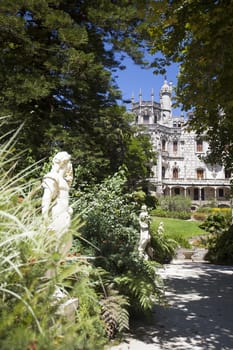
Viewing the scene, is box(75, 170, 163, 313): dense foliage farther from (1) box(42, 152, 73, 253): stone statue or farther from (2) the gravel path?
(1) box(42, 152, 73, 253): stone statue

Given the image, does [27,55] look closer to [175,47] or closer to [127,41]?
[127,41]

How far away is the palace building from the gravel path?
1776 inches

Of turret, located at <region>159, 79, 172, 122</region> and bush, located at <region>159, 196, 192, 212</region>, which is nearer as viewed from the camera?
bush, located at <region>159, 196, 192, 212</region>

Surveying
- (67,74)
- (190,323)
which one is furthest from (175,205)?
(190,323)

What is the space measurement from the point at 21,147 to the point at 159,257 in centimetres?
887

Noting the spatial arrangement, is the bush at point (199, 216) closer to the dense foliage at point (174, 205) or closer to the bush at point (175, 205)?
the dense foliage at point (174, 205)

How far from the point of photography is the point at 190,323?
5742 millimetres

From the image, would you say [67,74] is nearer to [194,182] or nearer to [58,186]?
[58,186]

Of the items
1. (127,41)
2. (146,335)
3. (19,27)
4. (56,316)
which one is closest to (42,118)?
(19,27)

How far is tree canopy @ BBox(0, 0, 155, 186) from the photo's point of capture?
832cm

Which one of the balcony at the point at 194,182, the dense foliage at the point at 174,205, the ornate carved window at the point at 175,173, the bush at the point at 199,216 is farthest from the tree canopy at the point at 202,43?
the ornate carved window at the point at 175,173

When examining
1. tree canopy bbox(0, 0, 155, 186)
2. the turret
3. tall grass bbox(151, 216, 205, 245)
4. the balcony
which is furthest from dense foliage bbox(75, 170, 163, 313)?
the turret

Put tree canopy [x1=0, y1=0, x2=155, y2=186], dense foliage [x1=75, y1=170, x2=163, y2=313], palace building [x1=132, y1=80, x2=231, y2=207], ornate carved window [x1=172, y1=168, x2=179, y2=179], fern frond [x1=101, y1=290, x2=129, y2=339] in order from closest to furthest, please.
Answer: fern frond [x1=101, y1=290, x2=129, y2=339] → dense foliage [x1=75, y1=170, x2=163, y2=313] → tree canopy [x1=0, y1=0, x2=155, y2=186] → palace building [x1=132, y1=80, x2=231, y2=207] → ornate carved window [x1=172, y1=168, x2=179, y2=179]

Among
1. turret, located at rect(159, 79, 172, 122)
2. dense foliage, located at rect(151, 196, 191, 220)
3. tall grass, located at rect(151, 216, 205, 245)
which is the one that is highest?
turret, located at rect(159, 79, 172, 122)
